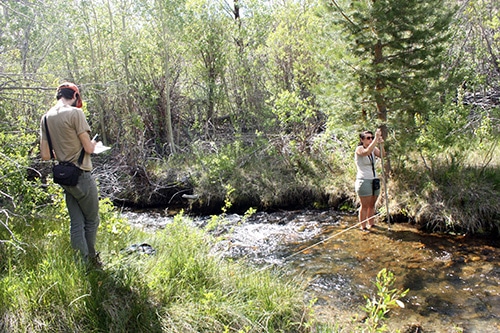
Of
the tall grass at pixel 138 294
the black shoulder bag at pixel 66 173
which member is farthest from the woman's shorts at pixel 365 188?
the black shoulder bag at pixel 66 173

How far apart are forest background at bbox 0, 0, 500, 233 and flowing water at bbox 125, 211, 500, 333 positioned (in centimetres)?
81

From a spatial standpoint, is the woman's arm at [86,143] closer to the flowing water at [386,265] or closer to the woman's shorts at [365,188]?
the flowing water at [386,265]

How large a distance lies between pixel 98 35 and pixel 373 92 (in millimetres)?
9048

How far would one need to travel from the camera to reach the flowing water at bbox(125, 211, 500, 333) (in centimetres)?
402

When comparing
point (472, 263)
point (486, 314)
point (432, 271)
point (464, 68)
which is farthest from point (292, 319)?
point (464, 68)

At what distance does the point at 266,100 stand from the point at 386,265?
16.5ft

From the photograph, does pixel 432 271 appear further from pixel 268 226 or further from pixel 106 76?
pixel 106 76

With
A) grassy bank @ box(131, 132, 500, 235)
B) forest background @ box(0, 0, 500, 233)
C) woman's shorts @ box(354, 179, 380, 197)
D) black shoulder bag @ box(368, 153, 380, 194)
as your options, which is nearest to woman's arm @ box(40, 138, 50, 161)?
forest background @ box(0, 0, 500, 233)

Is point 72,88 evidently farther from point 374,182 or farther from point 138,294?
point 374,182

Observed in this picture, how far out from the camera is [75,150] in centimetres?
353

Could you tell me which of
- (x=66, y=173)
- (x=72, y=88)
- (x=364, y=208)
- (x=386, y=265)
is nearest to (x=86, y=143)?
(x=66, y=173)

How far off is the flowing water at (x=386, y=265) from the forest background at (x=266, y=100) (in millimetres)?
815

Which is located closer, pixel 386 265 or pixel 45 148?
pixel 45 148

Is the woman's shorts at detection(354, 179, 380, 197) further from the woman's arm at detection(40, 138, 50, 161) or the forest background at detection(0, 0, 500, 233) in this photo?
the woman's arm at detection(40, 138, 50, 161)
